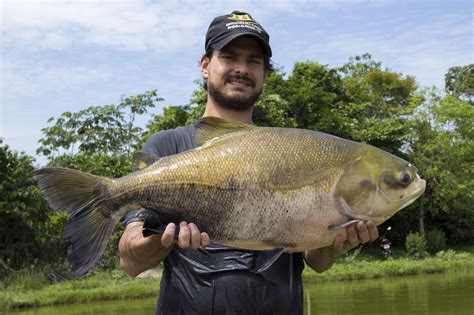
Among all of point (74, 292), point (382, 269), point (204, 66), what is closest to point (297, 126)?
point (382, 269)

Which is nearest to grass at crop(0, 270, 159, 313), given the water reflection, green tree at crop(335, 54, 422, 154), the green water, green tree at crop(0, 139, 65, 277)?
the green water

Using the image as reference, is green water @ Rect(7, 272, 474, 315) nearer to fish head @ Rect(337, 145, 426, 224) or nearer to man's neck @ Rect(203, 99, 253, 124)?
man's neck @ Rect(203, 99, 253, 124)

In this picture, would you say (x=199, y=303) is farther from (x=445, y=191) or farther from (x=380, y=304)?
(x=445, y=191)

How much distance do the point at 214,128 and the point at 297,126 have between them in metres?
21.9

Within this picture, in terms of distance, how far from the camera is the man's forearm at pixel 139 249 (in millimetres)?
2866

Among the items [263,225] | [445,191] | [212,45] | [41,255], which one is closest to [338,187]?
[263,225]

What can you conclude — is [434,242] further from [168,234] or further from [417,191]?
[168,234]

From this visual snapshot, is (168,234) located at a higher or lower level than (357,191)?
lower

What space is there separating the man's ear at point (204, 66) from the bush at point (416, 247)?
23.2 meters

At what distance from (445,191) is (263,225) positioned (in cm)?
2652

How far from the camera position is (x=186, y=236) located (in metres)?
2.57

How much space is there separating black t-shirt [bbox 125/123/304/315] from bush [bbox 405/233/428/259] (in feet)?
76.6

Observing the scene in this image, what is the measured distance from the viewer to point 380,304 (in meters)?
13.2

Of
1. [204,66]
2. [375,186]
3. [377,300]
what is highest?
[204,66]
